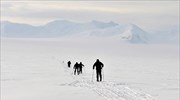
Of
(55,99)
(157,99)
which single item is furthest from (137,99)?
(55,99)

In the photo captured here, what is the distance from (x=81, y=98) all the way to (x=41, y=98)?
4.78ft

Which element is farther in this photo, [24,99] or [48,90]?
[48,90]

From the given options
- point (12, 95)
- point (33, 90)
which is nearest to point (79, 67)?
point (33, 90)

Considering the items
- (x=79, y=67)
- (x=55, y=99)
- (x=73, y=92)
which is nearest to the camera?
(x=55, y=99)

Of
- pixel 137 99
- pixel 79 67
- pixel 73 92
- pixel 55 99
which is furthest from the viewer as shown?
pixel 79 67

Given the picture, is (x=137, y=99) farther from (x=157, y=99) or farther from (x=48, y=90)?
(x=48, y=90)

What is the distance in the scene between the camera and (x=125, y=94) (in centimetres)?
1506

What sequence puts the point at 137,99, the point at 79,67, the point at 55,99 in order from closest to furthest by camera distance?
1. the point at 55,99
2. the point at 137,99
3. the point at 79,67

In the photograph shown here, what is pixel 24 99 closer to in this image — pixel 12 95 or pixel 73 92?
pixel 12 95

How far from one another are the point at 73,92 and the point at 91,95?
1.08 m

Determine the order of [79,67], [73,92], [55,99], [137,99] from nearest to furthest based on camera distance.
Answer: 1. [55,99]
2. [137,99]
3. [73,92]
4. [79,67]

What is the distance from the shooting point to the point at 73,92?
14.9 m

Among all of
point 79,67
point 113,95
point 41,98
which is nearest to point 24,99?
point 41,98

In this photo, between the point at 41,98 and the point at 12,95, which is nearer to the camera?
the point at 41,98
